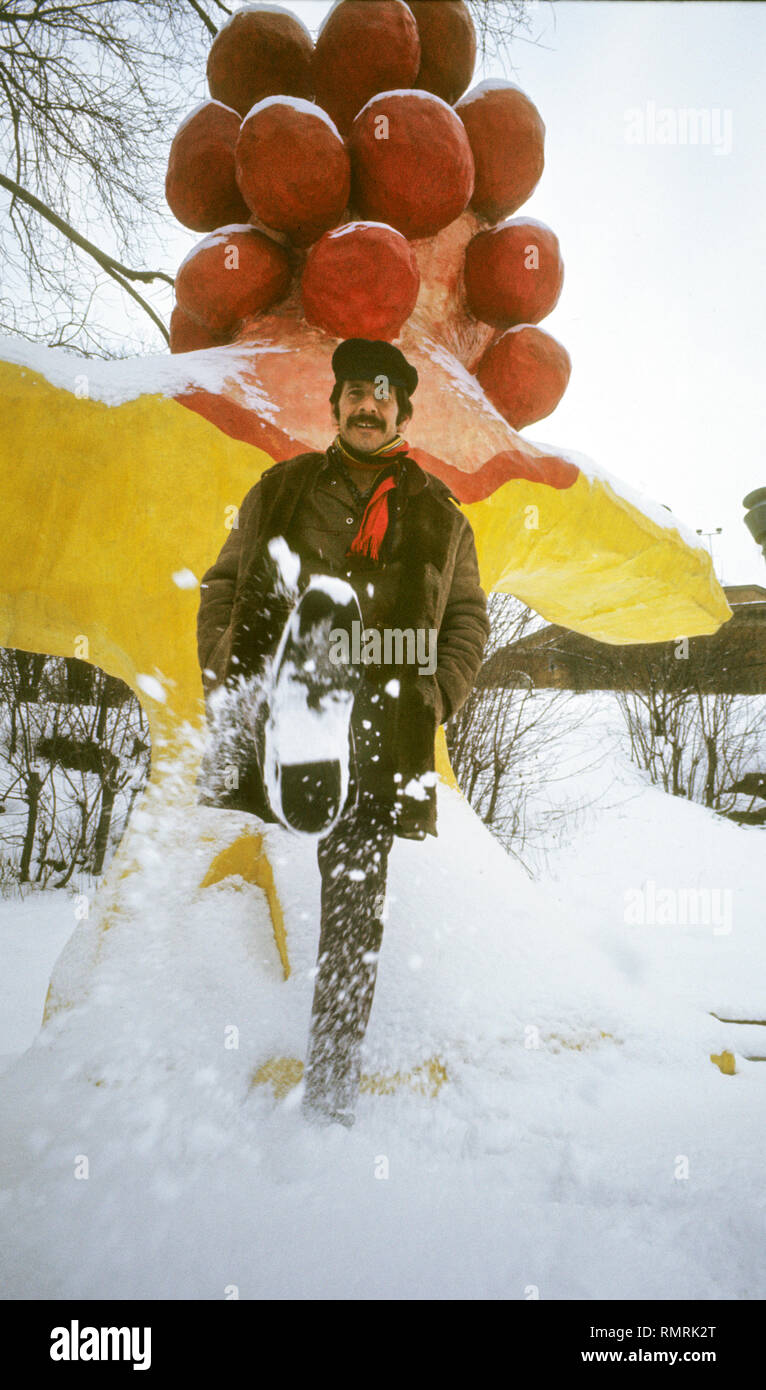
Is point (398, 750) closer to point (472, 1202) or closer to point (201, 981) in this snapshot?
point (201, 981)

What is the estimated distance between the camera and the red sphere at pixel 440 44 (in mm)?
1619

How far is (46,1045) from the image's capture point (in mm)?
1033

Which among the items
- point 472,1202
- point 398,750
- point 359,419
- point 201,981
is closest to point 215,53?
point 359,419

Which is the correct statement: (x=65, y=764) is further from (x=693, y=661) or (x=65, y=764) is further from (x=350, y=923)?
(x=693, y=661)

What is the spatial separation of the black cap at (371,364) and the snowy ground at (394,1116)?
879 millimetres

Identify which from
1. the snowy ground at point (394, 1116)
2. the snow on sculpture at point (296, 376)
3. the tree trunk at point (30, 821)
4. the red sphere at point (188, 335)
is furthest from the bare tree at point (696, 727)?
the red sphere at point (188, 335)

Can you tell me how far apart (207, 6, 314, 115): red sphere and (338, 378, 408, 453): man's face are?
89 centimetres

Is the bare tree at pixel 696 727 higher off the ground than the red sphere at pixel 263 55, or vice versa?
the red sphere at pixel 263 55

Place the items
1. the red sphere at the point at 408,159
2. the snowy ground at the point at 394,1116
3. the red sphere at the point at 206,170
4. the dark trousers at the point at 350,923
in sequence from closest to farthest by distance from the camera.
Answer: the snowy ground at the point at 394,1116 < the dark trousers at the point at 350,923 < the red sphere at the point at 408,159 < the red sphere at the point at 206,170

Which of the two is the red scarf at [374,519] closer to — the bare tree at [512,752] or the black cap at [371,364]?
the black cap at [371,364]

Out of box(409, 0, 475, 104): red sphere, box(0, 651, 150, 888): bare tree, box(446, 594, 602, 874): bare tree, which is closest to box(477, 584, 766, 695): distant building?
box(446, 594, 602, 874): bare tree

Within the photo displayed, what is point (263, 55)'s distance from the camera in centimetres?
153

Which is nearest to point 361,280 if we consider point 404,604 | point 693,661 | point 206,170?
point 206,170

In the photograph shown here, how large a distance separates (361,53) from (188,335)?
713 mm
